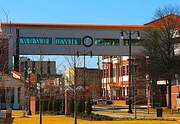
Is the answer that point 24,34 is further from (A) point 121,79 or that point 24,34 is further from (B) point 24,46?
(A) point 121,79

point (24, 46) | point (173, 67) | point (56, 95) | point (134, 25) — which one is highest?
point (134, 25)

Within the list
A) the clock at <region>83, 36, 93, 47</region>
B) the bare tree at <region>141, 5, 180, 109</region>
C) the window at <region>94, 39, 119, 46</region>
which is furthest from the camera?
the window at <region>94, 39, 119, 46</region>

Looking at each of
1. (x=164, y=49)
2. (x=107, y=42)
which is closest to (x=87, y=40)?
(x=107, y=42)

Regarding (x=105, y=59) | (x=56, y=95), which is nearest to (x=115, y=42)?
(x=56, y=95)

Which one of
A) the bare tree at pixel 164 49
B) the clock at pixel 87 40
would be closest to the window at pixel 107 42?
the clock at pixel 87 40

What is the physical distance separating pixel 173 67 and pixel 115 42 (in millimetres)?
16865

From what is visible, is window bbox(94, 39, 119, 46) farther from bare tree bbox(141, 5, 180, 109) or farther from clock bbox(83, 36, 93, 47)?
bare tree bbox(141, 5, 180, 109)

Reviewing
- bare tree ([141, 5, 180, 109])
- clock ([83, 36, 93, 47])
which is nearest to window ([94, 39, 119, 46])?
clock ([83, 36, 93, 47])

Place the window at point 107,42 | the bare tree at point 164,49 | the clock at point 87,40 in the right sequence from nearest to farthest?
the bare tree at point 164,49
the clock at point 87,40
the window at point 107,42

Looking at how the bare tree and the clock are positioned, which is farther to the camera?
the clock

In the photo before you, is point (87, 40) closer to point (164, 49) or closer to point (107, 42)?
point (107, 42)

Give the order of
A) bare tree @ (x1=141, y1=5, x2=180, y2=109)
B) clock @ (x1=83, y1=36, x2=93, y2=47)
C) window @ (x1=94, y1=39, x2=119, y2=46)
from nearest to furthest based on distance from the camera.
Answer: bare tree @ (x1=141, y1=5, x2=180, y2=109) → clock @ (x1=83, y1=36, x2=93, y2=47) → window @ (x1=94, y1=39, x2=119, y2=46)

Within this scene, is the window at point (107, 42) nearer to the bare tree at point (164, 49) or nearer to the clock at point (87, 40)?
the clock at point (87, 40)

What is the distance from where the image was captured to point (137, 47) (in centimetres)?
6112
